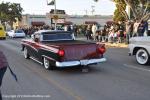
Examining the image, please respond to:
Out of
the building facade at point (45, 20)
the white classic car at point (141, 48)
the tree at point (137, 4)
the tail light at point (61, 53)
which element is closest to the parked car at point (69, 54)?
the tail light at point (61, 53)

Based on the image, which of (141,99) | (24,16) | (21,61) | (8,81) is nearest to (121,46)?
(21,61)

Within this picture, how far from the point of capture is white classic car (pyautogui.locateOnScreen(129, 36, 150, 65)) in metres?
13.2

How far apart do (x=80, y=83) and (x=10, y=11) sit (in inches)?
2685

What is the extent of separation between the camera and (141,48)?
13.6 meters

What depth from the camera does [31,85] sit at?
372 inches

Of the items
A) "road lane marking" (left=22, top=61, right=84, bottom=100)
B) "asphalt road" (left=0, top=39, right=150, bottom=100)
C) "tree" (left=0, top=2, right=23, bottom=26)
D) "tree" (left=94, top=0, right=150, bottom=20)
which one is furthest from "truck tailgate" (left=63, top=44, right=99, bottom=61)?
"tree" (left=0, top=2, right=23, bottom=26)

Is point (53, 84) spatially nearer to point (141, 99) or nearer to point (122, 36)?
point (141, 99)

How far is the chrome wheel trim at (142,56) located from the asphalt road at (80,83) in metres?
0.46

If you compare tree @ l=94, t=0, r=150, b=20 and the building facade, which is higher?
tree @ l=94, t=0, r=150, b=20

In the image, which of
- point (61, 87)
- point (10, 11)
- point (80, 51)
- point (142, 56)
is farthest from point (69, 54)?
point (10, 11)

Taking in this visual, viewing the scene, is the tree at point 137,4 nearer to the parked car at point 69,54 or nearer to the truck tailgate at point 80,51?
the parked car at point 69,54

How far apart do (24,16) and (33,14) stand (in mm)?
2901

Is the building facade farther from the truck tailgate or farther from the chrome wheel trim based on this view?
the truck tailgate

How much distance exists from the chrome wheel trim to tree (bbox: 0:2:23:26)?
209ft
